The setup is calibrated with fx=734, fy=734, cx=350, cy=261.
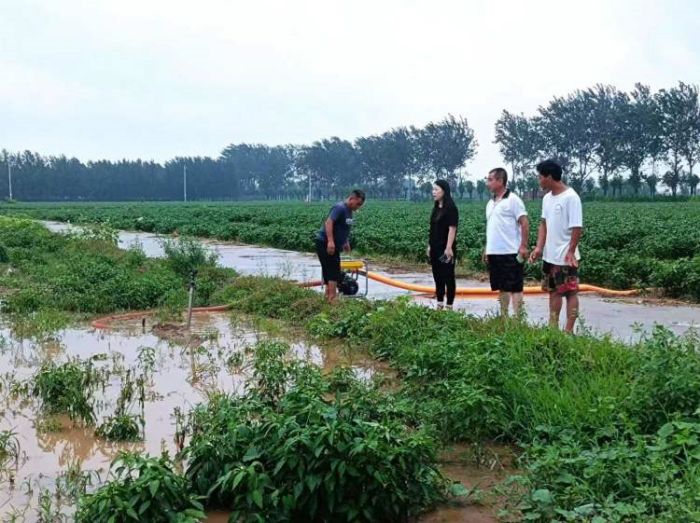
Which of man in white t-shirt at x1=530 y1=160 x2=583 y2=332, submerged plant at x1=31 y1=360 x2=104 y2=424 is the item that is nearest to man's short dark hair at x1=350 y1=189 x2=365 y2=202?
man in white t-shirt at x1=530 y1=160 x2=583 y2=332

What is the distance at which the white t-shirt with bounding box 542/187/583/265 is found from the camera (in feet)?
21.2

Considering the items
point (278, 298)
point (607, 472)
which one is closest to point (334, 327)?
point (278, 298)

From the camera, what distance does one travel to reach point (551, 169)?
6.54 metres

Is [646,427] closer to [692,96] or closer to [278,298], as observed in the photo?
[278,298]

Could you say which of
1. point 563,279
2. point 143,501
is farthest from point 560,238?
point 143,501

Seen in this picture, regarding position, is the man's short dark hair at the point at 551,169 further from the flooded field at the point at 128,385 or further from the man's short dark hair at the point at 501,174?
the flooded field at the point at 128,385

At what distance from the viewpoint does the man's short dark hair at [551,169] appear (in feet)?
21.4

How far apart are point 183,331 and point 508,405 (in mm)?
4818

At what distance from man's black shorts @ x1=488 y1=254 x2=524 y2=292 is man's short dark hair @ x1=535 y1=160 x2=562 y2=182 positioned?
3.20 feet

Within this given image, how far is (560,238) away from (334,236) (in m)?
2.98

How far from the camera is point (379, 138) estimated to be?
362ft

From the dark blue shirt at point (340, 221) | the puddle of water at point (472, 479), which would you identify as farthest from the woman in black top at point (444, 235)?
the puddle of water at point (472, 479)

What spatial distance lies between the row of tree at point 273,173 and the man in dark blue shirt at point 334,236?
92.2m

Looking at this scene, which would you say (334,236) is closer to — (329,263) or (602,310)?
(329,263)
